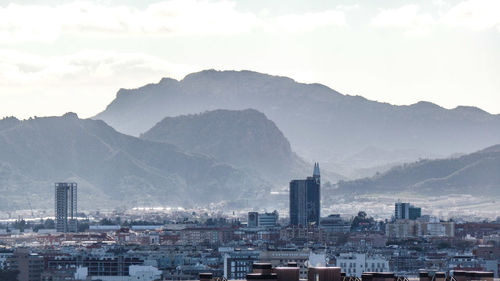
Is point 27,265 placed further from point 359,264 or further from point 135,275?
point 359,264

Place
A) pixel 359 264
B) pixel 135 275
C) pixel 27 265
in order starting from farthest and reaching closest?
pixel 27 265 → pixel 135 275 → pixel 359 264

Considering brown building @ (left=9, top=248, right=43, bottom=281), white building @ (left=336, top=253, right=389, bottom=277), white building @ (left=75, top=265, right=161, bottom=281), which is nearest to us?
white building @ (left=336, top=253, right=389, bottom=277)

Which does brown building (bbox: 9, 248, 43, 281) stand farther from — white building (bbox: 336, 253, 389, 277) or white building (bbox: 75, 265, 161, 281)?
white building (bbox: 336, 253, 389, 277)

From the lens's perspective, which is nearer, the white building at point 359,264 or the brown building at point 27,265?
the white building at point 359,264

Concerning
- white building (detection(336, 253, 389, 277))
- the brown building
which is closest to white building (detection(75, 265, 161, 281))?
the brown building

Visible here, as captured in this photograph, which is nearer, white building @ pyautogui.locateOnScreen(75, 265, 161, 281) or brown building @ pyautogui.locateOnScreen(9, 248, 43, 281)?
white building @ pyautogui.locateOnScreen(75, 265, 161, 281)

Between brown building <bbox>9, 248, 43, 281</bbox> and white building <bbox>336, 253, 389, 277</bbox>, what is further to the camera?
brown building <bbox>9, 248, 43, 281</bbox>

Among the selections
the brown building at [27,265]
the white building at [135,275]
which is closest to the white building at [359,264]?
the white building at [135,275]

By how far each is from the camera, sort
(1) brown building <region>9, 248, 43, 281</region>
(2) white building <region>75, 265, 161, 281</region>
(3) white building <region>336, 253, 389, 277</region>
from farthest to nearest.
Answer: (1) brown building <region>9, 248, 43, 281</region> < (2) white building <region>75, 265, 161, 281</region> < (3) white building <region>336, 253, 389, 277</region>

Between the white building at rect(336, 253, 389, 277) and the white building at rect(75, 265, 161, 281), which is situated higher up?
the white building at rect(336, 253, 389, 277)

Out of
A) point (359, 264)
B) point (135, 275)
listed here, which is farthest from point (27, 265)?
point (359, 264)

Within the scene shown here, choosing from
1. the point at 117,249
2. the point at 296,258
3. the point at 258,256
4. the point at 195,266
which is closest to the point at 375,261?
the point at 296,258

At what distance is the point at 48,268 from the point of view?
164 m

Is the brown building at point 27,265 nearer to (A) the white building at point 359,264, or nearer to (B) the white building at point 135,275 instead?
(B) the white building at point 135,275
